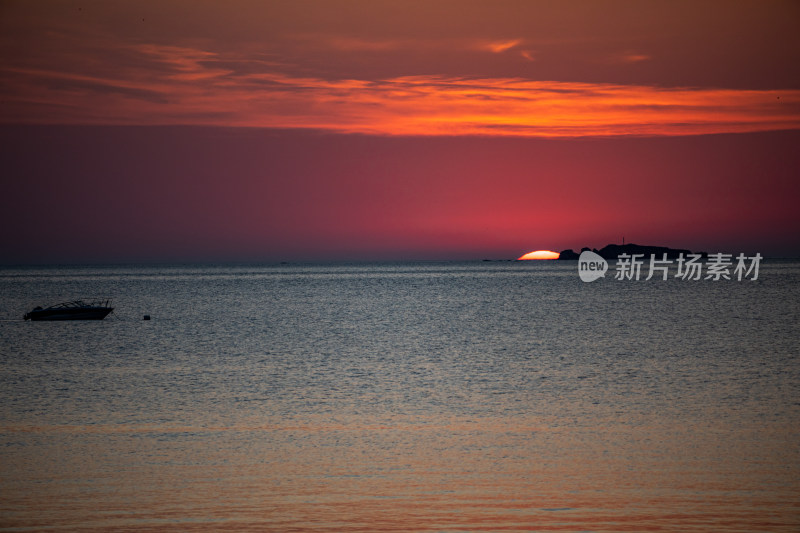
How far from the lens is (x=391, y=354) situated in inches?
1806

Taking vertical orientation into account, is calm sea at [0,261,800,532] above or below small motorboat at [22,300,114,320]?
below

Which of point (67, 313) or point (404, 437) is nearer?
point (404, 437)

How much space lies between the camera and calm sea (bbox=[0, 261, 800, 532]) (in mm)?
15102

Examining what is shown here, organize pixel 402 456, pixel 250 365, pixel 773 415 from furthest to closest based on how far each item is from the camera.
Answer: pixel 250 365
pixel 773 415
pixel 402 456

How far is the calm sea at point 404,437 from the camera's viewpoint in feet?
49.5

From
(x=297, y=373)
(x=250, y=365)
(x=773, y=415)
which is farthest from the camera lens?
(x=250, y=365)

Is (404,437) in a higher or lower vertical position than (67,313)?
lower

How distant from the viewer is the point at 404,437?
22047 millimetres

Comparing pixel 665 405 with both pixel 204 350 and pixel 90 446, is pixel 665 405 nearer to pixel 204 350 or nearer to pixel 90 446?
pixel 90 446

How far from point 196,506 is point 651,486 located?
31.1ft

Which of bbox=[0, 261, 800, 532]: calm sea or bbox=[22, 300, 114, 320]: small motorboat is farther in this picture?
bbox=[22, 300, 114, 320]: small motorboat

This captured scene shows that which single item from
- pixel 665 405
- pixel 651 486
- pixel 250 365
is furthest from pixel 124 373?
pixel 651 486

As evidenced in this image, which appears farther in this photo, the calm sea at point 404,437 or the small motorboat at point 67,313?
the small motorboat at point 67,313

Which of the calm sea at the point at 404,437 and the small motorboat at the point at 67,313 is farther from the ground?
the small motorboat at the point at 67,313
